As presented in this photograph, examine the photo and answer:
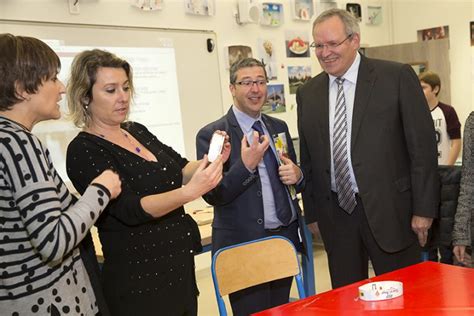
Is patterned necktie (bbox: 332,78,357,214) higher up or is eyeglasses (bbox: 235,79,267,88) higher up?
eyeglasses (bbox: 235,79,267,88)

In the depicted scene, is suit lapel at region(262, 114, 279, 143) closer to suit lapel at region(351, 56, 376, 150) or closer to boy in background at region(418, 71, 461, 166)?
suit lapel at region(351, 56, 376, 150)

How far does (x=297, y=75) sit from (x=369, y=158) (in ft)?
10.9

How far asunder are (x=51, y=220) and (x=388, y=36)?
20.9 ft

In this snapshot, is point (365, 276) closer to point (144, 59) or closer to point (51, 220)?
point (51, 220)

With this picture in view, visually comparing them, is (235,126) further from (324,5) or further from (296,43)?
(324,5)

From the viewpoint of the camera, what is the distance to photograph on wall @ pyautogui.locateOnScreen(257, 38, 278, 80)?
5.16 m

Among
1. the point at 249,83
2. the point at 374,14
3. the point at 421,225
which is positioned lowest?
the point at 421,225

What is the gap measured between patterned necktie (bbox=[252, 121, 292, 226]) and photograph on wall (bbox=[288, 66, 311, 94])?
10.0 feet

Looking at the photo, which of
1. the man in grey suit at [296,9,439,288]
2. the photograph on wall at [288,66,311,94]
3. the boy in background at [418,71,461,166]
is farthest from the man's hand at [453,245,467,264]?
the photograph on wall at [288,66,311,94]

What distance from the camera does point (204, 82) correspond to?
4.62 meters

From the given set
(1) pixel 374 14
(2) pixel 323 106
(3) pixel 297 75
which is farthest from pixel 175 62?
(1) pixel 374 14

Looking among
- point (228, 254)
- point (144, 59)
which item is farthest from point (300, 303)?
point (144, 59)

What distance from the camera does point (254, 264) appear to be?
212cm

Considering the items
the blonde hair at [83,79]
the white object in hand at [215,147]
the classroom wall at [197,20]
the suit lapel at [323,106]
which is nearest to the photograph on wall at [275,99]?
the classroom wall at [197,20]
